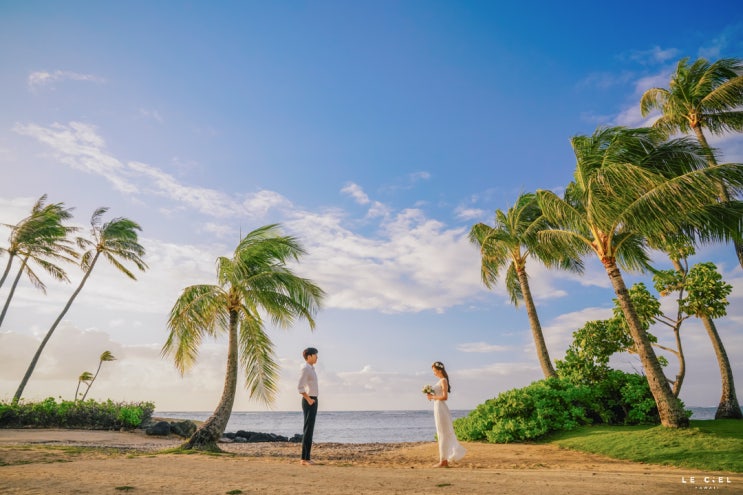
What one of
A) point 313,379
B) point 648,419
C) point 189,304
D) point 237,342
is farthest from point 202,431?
point 648,419

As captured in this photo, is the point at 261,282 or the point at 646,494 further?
the point at 261,282

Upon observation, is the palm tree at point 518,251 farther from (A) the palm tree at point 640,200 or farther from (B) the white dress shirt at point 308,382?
(B) the white dress shirt at point 308,382

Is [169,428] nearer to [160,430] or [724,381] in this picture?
[160,430]

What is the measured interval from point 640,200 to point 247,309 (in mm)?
11820

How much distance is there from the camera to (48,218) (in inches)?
982

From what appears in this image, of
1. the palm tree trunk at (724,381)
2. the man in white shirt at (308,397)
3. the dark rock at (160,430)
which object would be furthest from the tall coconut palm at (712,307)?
the dark rock at (160,430)

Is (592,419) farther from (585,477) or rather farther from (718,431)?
(585,477)

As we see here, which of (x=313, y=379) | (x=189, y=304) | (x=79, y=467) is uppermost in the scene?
(x=189, y=304)

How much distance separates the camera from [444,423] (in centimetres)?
870

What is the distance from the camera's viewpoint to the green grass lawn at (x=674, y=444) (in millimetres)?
8367

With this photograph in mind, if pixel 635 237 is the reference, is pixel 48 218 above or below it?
above

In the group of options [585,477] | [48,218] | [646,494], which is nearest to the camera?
[646,494]

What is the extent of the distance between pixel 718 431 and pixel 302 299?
11561 millimetres

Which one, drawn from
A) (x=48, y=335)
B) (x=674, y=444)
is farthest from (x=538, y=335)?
(x=48, y=335)
